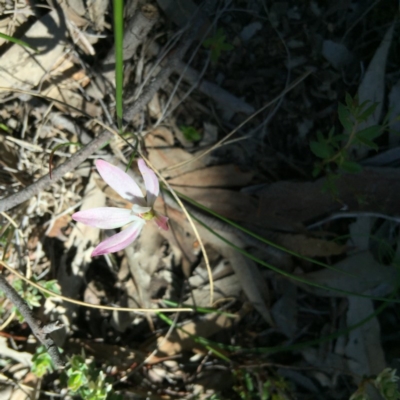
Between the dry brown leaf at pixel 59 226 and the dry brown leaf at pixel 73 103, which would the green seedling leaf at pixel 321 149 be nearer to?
the dry brown leaf at pixel 73 103

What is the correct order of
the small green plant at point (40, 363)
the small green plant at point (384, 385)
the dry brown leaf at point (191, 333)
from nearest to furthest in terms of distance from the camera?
1. the small green plant at point (384, 385)
2. the small green plant at point (40, 363)
3. the dry brown leaf at point (191, 333)

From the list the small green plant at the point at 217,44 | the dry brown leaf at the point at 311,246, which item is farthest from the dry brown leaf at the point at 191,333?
the small green plant at the point at 217,44

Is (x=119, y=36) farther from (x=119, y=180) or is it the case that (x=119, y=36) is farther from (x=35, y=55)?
(x=35, y=55)

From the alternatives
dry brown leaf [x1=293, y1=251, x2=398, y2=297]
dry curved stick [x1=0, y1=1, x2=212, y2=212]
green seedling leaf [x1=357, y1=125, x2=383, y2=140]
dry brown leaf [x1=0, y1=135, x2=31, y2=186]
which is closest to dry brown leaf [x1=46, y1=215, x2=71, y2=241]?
dry brown leaf [x1=0, y1=135, x2=31, y2=186]

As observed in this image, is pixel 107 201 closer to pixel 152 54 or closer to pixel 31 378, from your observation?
pixel 152 54

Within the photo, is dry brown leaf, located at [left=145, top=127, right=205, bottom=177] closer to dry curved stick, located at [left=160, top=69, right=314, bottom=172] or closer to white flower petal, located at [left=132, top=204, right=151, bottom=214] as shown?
dry curved stick, located at [left=160, top=69, right=314, bottom=172]
